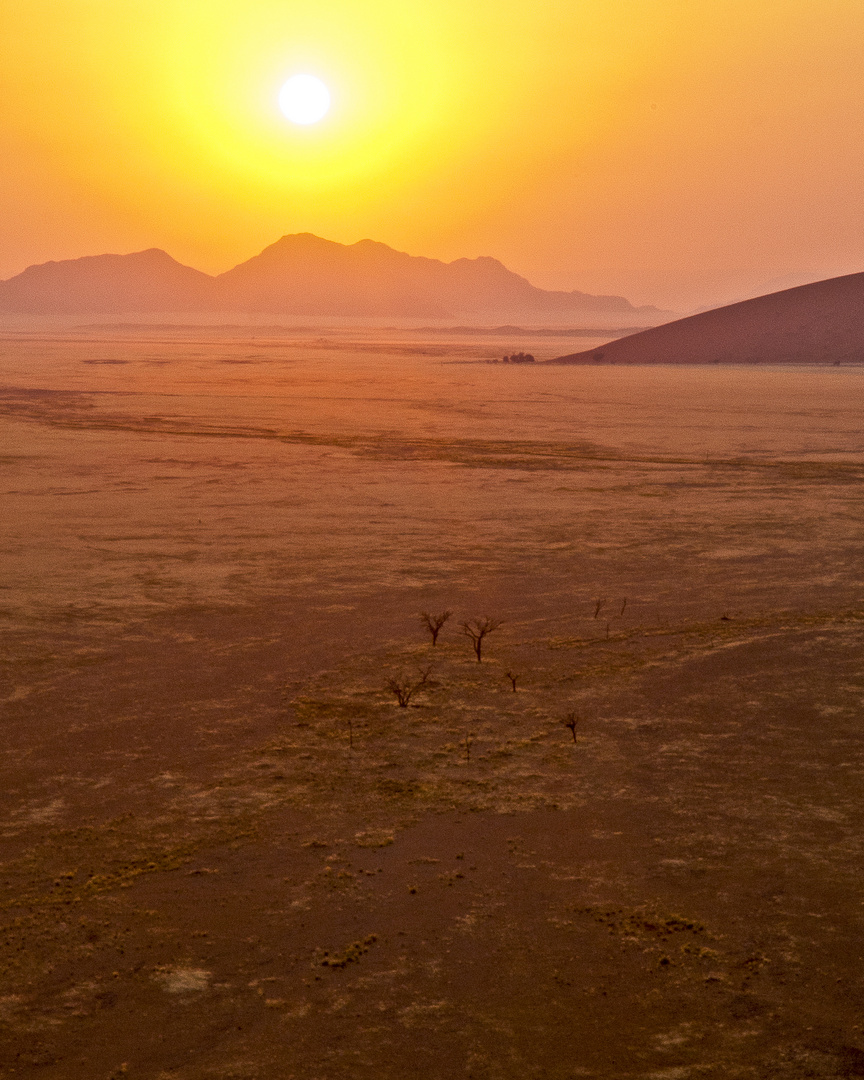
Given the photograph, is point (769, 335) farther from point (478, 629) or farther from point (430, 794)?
point (430, 794)

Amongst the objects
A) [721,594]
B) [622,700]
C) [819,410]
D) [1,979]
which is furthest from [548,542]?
[819,410]

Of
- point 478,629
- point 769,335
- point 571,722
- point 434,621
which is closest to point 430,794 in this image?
point 571,722

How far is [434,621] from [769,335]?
76121 millimetres

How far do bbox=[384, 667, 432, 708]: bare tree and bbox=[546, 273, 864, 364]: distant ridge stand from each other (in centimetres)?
7222

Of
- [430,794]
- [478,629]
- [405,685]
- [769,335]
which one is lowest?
[430,794]

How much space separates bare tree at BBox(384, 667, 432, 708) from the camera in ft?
35.3

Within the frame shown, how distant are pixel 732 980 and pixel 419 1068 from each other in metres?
1.95

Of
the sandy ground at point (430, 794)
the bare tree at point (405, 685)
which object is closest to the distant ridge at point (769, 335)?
the sandy ground at point (430, 794)

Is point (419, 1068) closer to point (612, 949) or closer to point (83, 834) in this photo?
point (612, 949)

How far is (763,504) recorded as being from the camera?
72.7ft

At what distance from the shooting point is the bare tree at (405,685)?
35.3 ft

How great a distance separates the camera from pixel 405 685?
36.6ft

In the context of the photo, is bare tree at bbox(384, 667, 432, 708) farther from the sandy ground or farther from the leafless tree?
the leafless tree

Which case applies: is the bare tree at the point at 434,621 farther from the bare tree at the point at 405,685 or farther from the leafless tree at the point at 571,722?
the leafless tree at the point at 571,722
